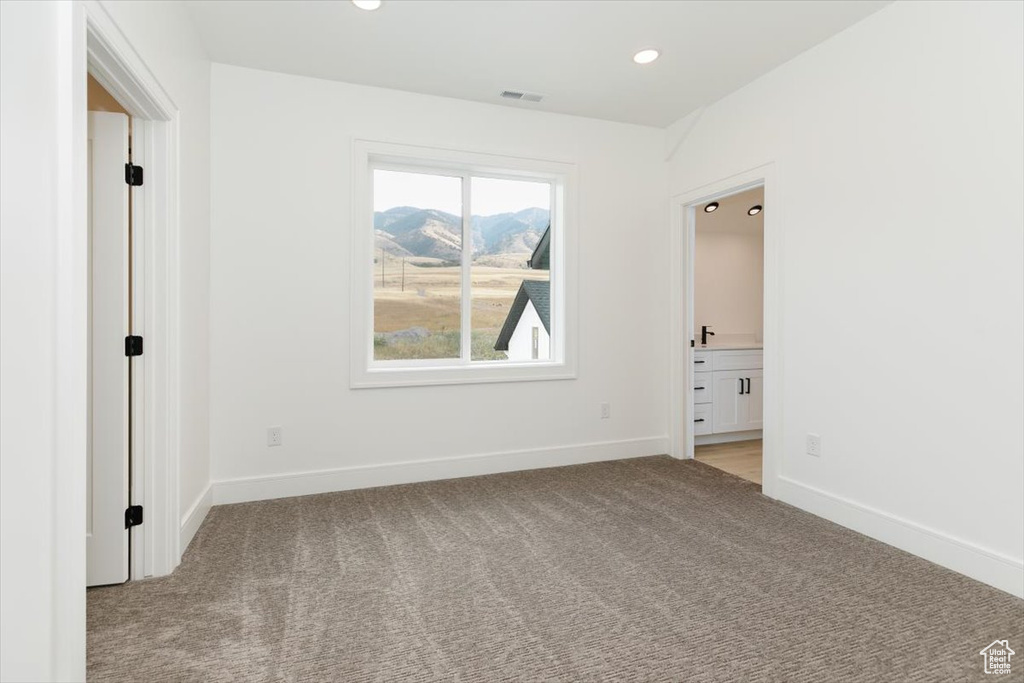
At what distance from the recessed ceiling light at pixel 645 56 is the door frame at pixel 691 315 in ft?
3.22

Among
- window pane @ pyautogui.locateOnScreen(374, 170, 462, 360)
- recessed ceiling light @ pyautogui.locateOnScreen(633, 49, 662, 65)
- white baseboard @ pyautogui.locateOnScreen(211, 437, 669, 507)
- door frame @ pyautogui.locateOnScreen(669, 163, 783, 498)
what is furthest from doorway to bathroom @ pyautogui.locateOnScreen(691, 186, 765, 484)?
window pane @ pyautogui.locateOnScreen(374, 170, 462, 360)

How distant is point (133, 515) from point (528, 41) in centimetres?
308

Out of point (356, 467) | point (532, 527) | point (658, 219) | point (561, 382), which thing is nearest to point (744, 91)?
point (658, 219)

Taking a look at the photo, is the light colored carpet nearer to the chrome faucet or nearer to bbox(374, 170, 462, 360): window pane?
bbox(374, 170, 462, 360): window pane

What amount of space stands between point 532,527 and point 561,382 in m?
1.43

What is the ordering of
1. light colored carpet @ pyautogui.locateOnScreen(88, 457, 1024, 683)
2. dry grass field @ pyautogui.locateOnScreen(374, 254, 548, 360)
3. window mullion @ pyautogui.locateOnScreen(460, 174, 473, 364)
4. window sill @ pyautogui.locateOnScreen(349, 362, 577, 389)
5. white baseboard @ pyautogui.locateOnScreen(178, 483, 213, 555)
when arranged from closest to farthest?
1. light colored carpet @ pyautogui.locateOnScreen(88, 457, 1024, 683)
2. white baseboard @ pyautogui.locateOnScreen(178, 483, 213, 555)
3. window sill @ pyautogui.locateOnScreen(349, 362, 577, 389)
4. dry grass field @ pyautogui.locateOnScreen(374, 254, 548, 360)
5. window mullion @ pyautogui.locateOnScreen(460, 174, 473, 364)

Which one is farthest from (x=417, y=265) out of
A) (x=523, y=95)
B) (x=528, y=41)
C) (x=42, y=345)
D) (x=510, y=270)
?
(x=42, y=345)

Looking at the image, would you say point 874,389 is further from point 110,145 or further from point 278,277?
point 110,145

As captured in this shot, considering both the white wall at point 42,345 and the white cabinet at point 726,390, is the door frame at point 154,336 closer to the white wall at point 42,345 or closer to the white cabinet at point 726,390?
the white wall at point 42,345

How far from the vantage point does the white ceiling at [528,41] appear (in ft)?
9.05

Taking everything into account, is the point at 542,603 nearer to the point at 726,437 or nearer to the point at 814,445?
the point at 814,445

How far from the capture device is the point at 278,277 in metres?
3.42

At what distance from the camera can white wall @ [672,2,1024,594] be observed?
7.50ft

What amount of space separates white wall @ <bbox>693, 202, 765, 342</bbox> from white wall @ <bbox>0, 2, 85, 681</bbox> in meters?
5.01
